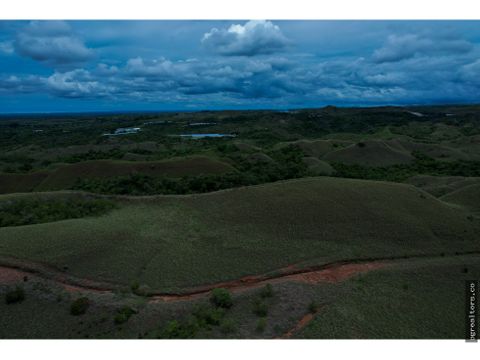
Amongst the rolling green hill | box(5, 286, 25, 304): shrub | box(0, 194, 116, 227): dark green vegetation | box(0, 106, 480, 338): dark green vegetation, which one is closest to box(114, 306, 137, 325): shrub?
box(0, 106, 480, 338): dark green vegetation

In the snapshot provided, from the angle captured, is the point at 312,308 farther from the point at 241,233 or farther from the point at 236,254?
the point at 241,233

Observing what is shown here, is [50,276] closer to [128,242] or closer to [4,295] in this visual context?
[4,295]

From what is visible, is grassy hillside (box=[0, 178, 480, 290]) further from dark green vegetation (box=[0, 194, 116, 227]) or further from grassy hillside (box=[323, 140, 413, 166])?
grassy hillside (box=[323, 140, 413, 166])

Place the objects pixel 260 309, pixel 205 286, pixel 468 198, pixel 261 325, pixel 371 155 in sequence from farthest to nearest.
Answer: pixel 371 155 → pixel 468 198 → pixel 205 286 → pixel 260 309 → pixel 261 325

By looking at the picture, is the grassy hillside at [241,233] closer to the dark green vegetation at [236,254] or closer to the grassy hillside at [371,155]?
the dark green vegetation at [236,254]

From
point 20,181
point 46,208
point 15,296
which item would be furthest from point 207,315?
point 20,181

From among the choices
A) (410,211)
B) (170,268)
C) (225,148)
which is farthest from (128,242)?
(225,148)

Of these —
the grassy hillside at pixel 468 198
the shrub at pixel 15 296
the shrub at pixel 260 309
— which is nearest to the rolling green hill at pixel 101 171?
the grassy hillside at pixel 468 198
